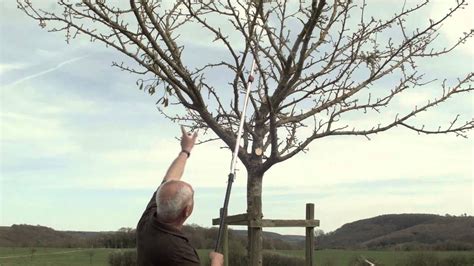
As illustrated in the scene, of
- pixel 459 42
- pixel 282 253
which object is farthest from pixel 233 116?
pixel 282 253

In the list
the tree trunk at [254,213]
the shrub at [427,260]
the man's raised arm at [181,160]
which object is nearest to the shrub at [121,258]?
the shrub at [427,260]

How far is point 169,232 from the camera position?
3.08m

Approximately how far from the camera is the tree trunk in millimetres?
5723

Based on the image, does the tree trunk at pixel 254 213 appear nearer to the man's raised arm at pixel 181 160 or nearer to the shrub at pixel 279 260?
the man's raised arm at pixel 181 160

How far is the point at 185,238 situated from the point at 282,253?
27.8 metres

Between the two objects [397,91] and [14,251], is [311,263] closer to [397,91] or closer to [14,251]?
[397,91]

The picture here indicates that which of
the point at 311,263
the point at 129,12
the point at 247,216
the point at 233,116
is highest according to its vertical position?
the point at 129,12

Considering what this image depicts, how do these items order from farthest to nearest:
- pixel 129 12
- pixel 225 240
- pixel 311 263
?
pixel 225 240
pixel 311 263
pixel 129 12

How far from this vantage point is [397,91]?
658 cm

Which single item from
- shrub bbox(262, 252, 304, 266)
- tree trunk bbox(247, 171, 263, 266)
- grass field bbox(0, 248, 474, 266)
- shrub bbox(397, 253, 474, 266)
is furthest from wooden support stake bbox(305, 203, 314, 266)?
Answer: grass field bbox(0, 248, 474, 266)

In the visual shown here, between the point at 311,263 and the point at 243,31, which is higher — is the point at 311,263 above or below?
below

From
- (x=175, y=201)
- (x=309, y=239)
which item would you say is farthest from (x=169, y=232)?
(x=309, y=239)

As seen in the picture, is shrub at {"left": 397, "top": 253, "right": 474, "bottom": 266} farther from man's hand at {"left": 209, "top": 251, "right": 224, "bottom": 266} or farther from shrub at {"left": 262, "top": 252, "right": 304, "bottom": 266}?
man's hand at {"left": 209, "top": 251, "right": 224, "bottom": 266}

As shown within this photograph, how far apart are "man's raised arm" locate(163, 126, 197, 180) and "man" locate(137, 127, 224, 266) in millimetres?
442
